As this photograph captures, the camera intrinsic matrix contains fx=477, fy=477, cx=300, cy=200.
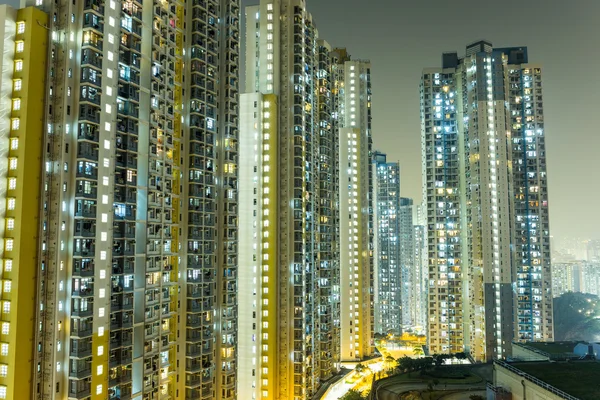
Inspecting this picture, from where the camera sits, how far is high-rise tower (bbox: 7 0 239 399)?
135ft

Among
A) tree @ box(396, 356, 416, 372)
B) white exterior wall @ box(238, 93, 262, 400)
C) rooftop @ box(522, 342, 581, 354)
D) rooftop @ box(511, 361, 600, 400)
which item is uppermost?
white exterior wall @ box(238, 93, 262, 400)

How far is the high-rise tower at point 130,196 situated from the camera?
135 feet

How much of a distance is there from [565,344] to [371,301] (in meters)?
44.1

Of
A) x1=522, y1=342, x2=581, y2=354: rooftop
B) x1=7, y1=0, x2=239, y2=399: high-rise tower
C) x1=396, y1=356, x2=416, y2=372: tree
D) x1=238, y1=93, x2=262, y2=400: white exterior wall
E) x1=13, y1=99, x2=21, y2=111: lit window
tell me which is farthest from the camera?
x1=396, y1=356, x2=416, y2=372: tree

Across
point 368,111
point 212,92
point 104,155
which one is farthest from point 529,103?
point 104,155

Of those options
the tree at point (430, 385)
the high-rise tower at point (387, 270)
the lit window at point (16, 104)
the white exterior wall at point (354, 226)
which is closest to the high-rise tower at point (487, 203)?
the white exterior wall at point (354, 226)

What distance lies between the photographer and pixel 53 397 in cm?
4034

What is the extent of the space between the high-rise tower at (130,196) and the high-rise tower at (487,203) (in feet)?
224

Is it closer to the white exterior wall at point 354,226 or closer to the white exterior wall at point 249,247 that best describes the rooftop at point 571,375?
the white exterior wall at point 249,247

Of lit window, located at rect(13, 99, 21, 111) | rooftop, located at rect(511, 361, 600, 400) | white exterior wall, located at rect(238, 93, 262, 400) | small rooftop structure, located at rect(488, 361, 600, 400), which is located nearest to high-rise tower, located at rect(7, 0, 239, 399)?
lit window, located at rect(13, 99, 21, 111)

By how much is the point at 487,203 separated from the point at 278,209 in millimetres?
56338

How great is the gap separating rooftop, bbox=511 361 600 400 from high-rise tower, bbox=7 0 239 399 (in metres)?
38.3

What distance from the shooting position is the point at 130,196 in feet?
159

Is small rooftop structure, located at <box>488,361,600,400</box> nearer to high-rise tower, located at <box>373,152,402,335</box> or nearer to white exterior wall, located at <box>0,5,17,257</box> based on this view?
white exterior wall, located at <box>0,5,17,257</box>
